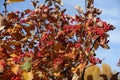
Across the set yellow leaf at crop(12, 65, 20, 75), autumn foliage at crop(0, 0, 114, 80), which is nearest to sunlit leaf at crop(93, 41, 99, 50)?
autumn foliage at crop(0, 0, 114, 80)

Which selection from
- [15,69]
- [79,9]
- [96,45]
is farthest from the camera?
[79,9]

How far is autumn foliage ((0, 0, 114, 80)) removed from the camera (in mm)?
4270

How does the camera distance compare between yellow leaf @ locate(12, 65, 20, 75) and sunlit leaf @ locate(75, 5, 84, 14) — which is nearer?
yellow leaf @ locate(12, 65, 20, 75)

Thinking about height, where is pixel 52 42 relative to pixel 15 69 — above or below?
above

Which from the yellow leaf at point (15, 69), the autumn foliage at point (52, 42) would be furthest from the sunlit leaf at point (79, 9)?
the yellow leaf at point (15, 69)

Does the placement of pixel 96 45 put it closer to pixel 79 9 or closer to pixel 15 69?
pixel 79 9

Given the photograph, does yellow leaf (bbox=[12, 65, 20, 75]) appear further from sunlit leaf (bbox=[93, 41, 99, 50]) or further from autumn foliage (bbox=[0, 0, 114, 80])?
sunlit leaf (bbox=[93, 41, 99, 50])

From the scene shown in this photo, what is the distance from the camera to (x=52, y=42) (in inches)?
235

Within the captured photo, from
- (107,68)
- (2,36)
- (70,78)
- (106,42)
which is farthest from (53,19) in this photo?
(107,68)

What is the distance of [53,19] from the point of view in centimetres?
635

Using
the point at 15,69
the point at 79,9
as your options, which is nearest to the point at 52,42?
the point at 79,9

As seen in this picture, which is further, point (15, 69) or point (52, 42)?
point (52, 42)

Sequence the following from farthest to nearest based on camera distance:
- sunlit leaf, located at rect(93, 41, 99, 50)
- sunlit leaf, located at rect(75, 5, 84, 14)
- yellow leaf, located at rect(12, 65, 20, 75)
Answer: sunlit leaf, located at rect(75, 5, 84, 14) → sunlit leaf, located at rect(93, 41, 99, 50) → yellow leaf, located at rect(12, 65, 20, 75)

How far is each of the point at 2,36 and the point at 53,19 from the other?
2507mm
